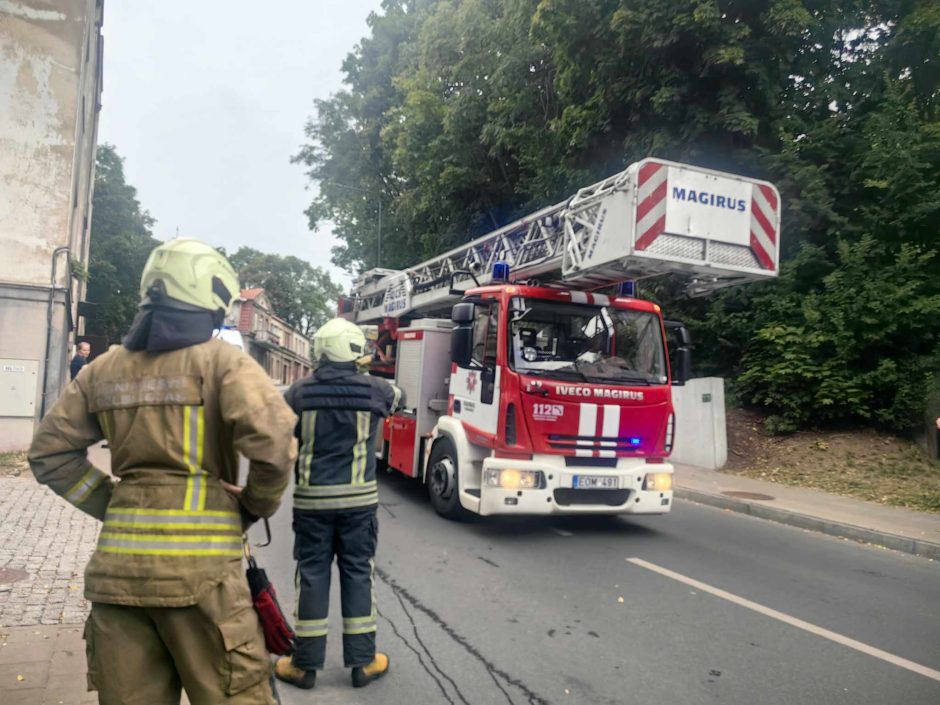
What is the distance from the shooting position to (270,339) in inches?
2493

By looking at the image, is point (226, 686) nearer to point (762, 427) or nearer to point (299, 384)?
point (299, 384)

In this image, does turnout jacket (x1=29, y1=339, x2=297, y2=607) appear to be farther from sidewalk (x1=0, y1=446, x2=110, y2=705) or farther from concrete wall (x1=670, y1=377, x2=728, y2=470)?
concrete wall (x1=670, y1=377, x2=728, y2=470)

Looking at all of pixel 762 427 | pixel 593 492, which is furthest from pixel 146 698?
pixel 762 427

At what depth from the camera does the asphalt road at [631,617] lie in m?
3.69

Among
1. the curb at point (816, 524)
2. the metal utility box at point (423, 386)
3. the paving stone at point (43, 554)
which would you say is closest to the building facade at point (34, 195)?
the paving stone at point (43, 554)

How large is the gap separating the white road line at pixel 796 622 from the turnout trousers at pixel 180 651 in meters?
3.89

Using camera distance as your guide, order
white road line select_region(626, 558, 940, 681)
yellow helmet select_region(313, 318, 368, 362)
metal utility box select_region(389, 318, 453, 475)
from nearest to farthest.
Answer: yellow helmet select_region(313, 318, 368, 362) < white road line select_region(626, 558, 940, 681) < metal utility box select_region(389, 318, 453, 475)

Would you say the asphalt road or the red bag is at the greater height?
the red bag

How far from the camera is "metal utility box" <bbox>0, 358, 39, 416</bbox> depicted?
10.7 m

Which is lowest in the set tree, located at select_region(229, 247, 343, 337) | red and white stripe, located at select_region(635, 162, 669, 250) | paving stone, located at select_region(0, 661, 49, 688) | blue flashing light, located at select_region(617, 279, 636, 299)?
paving stone, located at select_region(0, 661, 49, 688)

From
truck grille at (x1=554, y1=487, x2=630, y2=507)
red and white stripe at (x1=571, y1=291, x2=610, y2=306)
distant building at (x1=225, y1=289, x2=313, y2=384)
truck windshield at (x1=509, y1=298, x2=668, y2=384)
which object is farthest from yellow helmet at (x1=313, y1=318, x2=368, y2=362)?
distant building at (x1=225, y1=289, x2=313, y2=384)

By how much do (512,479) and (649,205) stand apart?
281 centimetres

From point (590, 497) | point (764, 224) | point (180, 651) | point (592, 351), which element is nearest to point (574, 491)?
point (590, 497)

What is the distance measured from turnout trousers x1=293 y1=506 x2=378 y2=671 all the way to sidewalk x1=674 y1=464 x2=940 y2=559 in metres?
6.42
